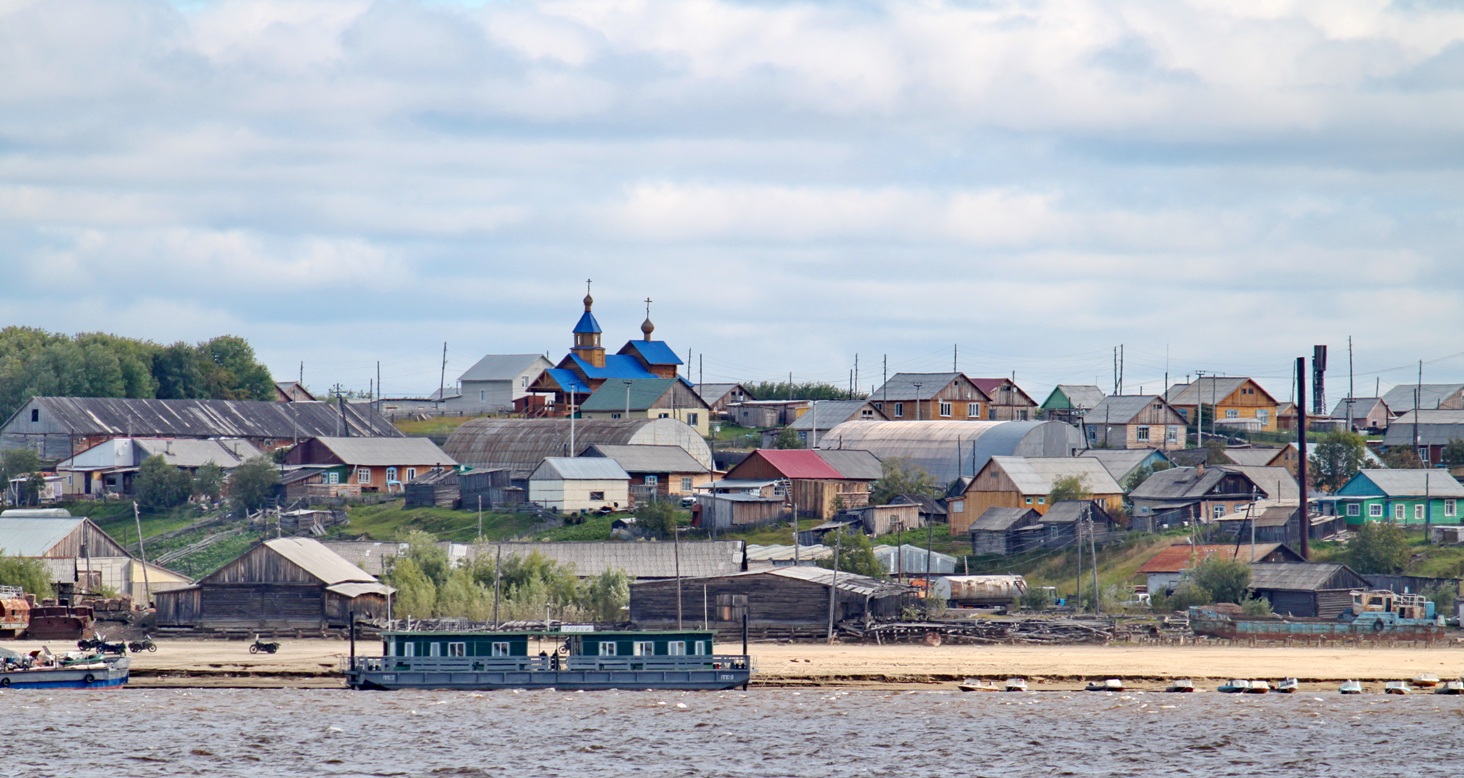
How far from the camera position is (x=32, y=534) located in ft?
271

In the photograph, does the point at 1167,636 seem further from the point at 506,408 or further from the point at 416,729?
the point at 506,408

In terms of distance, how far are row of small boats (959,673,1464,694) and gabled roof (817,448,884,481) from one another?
4019cm

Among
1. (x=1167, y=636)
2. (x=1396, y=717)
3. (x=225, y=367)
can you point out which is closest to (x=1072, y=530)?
(x=1167, y=636)

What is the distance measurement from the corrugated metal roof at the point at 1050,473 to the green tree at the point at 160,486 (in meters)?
42.8

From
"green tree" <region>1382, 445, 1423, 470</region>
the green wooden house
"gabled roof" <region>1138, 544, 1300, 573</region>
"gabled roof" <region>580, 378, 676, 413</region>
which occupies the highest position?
"gabled roof" <region>580, 378, 676, 413</region>

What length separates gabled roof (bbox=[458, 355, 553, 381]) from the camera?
5699 inches

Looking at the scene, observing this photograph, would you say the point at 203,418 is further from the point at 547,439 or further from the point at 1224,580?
the point at 1224,580

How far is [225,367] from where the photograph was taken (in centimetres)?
14525

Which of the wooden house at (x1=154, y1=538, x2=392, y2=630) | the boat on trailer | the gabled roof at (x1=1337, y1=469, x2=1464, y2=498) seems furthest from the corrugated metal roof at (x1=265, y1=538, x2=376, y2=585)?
the gabled roof at (x1=1337, y1=469, x2=1464, y2=498)

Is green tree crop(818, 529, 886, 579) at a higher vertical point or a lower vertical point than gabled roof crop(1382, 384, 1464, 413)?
lower

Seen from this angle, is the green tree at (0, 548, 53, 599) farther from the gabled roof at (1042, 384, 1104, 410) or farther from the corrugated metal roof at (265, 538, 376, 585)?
the gabled roof at (1042, 384, 1104, 410)

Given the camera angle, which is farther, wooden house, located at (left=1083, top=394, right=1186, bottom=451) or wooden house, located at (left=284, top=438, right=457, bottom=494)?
wooden house, located at (left=1083, top=394, right=1186, bottom=451)

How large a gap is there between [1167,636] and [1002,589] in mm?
9391

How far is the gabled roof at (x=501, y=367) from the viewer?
145 metres
